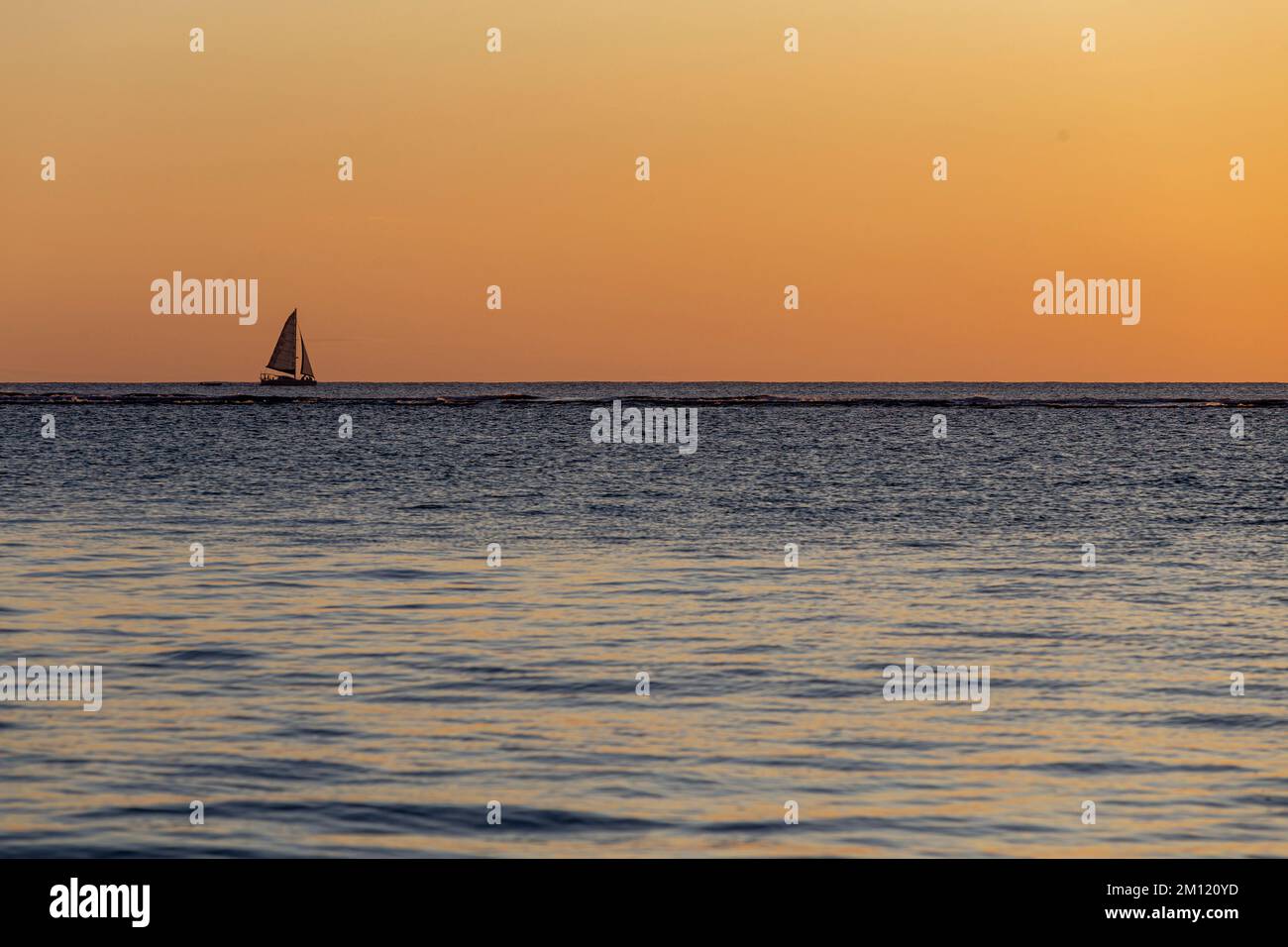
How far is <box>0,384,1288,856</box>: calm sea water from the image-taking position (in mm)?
14586

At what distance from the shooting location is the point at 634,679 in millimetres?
21500

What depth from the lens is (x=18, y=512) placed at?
5084cm

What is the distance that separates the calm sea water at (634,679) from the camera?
574 inches

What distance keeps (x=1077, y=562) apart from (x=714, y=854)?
26660 mm

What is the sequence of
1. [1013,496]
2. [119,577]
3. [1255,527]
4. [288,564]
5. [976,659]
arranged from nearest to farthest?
[976,659] < [119,577] < [288,564] < [1255,527] < [1013,496]

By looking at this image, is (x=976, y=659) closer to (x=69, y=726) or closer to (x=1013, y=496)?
(x=69, y=726)

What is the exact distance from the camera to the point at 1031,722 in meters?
19.0

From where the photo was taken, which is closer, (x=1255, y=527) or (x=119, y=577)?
(x=119, y=577)

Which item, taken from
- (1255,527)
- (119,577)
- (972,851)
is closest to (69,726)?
(972,851)

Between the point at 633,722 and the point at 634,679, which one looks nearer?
the point at 633,722
